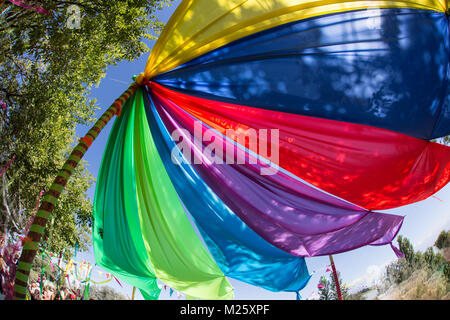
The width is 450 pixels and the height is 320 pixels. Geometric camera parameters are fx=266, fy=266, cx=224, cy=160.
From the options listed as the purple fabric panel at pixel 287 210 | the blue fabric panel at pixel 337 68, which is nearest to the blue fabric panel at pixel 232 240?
the purple fabric panel at pixel 287 210

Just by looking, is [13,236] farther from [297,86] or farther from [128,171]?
[297,86]

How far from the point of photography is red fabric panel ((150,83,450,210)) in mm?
2537

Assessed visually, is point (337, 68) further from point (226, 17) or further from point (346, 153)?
point (226, 17)

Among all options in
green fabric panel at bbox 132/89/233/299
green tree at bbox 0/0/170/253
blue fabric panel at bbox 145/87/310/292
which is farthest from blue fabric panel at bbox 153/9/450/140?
green tree at bbox 0/0/170/253

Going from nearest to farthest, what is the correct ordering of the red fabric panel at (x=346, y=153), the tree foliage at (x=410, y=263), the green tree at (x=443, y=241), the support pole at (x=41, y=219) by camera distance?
the support pole at (x=41, y=219) → the red fabric panel at (x=346, y=153) → the tree foliage at (x=410, y=263) → the green tree at (x=443, y=241)

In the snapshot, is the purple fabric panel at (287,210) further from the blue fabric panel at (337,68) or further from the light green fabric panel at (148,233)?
the blue fabric panel at (337,68)

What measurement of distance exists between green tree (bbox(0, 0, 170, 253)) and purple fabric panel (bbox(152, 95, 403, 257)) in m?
2.07

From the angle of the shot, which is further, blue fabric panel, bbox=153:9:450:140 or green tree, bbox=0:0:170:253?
green tree, bbox=0:0:170:253

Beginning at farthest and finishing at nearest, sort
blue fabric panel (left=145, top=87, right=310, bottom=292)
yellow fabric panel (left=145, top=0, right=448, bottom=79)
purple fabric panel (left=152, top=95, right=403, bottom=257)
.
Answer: blue fabric panel (left=145, top=87, right=310, bottom=292), purple fabric panel (left=152, top=95, right=403, bottom=257), yellow fabric panel (left=145, top=0, right=448, bottom=79)

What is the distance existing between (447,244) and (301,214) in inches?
822

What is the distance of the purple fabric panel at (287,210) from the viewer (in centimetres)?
284

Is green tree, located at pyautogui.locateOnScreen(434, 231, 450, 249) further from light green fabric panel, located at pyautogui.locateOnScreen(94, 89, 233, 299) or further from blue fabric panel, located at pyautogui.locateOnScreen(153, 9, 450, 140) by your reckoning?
light green fabric panel, located at pyautogui.locateOnScreen(94, 89, 233, 299)

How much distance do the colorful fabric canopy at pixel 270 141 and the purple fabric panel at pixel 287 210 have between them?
0.01 meters

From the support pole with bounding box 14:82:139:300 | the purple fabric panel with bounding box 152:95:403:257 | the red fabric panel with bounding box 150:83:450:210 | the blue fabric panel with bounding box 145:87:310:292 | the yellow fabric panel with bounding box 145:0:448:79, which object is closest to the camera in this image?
the support pole with bounding box 14:82:139:300
